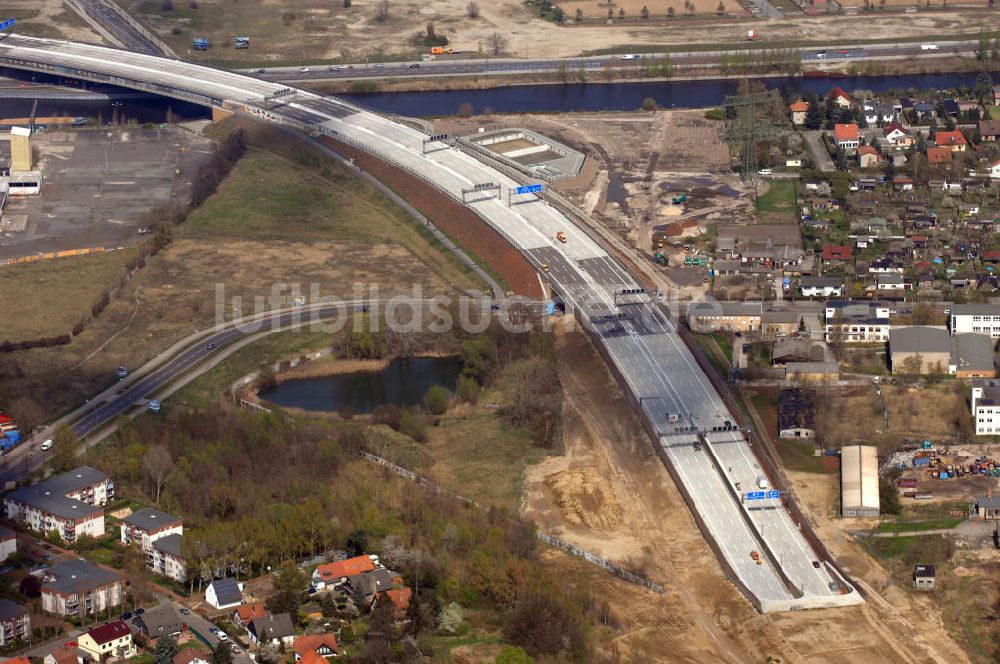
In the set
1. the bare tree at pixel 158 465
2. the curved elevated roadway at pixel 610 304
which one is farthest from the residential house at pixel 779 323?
the bare tree at pixel 158 465

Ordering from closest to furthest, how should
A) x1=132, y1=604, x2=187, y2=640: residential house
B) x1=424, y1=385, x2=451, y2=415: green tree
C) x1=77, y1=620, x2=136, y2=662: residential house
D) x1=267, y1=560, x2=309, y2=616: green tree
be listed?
x1=77, y1=620, x2=136, y2=662: residential house < x1=132, y1=604, x2=187, y2=640: residential house < x1=267, y1=560, x2=309, y2=616: green tree < x1=424, y1=385, x2=451, y2=415: green tree

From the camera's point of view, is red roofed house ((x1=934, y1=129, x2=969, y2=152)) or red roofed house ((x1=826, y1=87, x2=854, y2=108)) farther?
red roofed house ((x1=826, y1=87, x2=854, y2=108))

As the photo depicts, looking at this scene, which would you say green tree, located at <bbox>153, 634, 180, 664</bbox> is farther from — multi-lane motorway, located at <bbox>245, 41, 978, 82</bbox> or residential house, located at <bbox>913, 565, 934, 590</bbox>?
multi-lane motorway, located at <bbox>245, 41, 978, 82</bbox>

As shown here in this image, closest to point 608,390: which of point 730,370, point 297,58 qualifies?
point 730,370

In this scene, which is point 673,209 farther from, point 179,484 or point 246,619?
point 246,619

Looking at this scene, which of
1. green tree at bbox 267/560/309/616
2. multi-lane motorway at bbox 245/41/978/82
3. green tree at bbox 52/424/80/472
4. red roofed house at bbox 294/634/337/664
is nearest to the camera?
red roofed house at bbox 294/634/337/664

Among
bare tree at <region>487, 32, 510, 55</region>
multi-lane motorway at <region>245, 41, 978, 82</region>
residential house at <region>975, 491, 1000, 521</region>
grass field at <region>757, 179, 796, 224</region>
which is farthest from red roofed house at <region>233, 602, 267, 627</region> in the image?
bare tree at <region>487, 32, 510, 55</region>

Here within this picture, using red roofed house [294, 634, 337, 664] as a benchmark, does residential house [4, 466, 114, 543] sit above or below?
above
